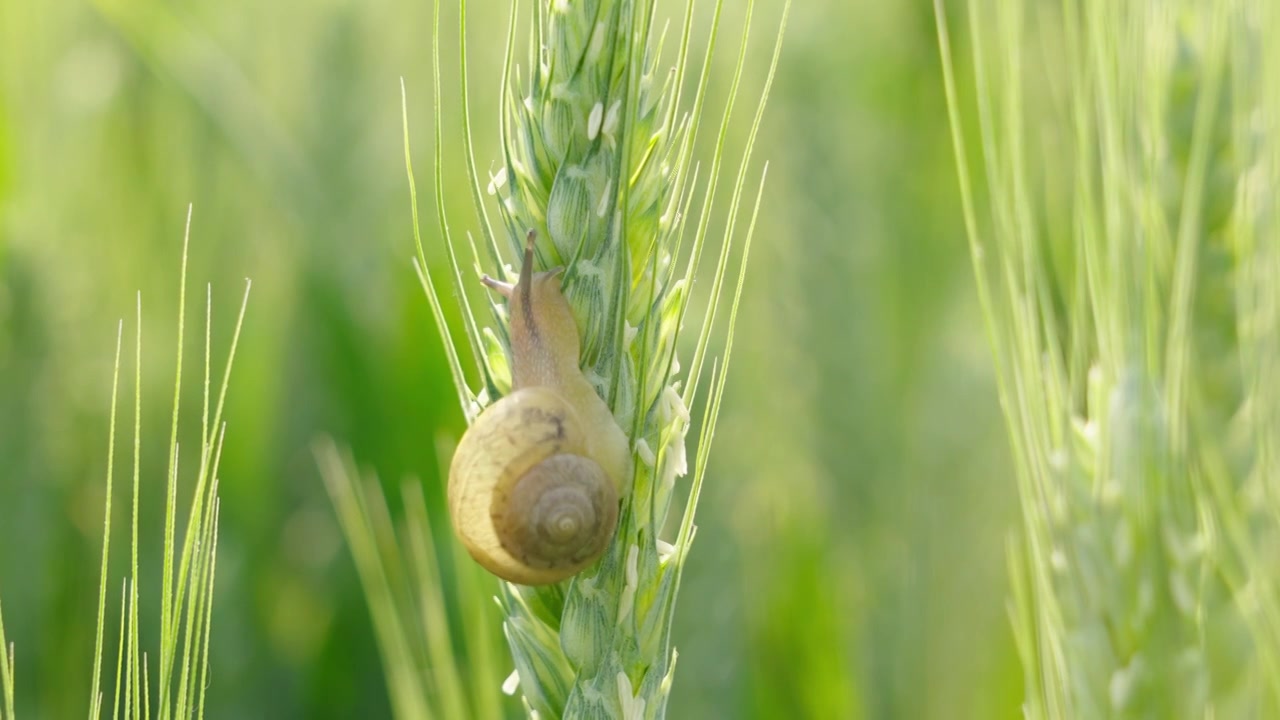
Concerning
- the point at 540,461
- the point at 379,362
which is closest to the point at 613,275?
the point at 540,461

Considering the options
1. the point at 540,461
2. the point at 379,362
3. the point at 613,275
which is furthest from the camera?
the point at 379,362

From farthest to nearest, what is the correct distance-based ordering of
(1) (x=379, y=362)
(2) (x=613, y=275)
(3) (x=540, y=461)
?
(1) (x=379, y=362)
(3) (x=540, y=461)
(2) (x=613, y=275)

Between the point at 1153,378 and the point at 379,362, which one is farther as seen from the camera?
the point at 379,362

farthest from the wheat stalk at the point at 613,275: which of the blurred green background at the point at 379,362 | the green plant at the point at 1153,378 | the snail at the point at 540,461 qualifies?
the blurred green background at the point at 379,362

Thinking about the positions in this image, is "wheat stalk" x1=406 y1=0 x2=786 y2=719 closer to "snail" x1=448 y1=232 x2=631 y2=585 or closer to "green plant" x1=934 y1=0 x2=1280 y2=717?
"snail" x1=448 y1=232 x2=631 y2=585

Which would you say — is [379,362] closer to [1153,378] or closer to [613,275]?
[613,275]

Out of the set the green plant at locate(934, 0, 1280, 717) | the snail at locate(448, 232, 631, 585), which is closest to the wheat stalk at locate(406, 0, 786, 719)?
the snail at locate(448, 232, 631, 585)
